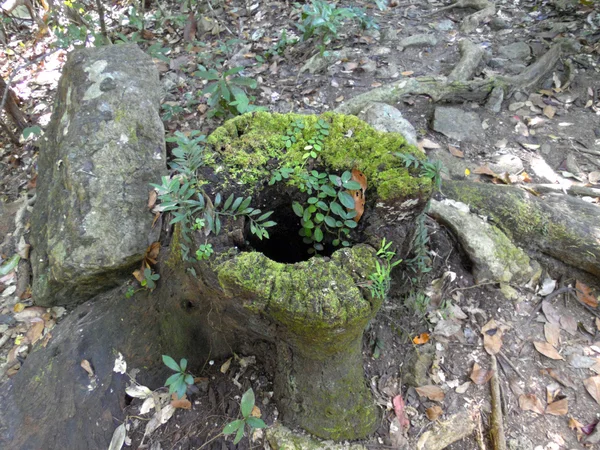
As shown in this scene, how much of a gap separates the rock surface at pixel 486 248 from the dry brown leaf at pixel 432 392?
2.55 ft

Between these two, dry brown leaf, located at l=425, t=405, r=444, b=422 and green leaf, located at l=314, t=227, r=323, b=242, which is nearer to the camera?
green leaf, located at l=314, t=227, r=323, b=242

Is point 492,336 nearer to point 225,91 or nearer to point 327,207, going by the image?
point 327,207

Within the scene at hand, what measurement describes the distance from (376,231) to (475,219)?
1258 millimetres

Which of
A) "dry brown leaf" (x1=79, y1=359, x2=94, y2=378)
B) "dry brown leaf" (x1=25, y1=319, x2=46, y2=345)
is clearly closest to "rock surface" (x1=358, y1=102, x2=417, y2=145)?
"dry brown leaf" (x1=79, y1=359, x2=94, y2=378)

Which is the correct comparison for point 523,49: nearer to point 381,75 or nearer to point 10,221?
point 381,75

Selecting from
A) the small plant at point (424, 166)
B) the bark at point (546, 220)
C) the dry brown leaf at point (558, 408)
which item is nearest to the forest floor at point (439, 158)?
the dry brown leaf at point (558, 408)

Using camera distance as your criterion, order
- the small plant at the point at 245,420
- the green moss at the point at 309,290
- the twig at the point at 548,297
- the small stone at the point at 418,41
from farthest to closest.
Answer: the small stone at the point at 418,41 → the twig at the point at 548,297 → the small plant at the point at 245,420 → the green moss at the point at 309,290

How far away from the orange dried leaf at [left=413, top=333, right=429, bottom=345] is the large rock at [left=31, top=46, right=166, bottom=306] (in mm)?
1739

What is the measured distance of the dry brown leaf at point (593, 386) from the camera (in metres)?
2.37

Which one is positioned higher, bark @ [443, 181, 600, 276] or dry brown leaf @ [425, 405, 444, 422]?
bark @ [443, 181, 600, 276]

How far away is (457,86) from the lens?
154 inches

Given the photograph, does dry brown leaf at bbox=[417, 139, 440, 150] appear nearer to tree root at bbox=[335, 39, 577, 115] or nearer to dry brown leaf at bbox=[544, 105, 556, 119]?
tree root at bbox=[335, 39, 577, 115]

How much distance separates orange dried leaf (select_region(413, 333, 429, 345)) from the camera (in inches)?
98.3

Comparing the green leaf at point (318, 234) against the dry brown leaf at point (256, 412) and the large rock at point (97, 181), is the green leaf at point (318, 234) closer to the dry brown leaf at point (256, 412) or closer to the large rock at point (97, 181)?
the dry brown leaf at point (256, 412)
